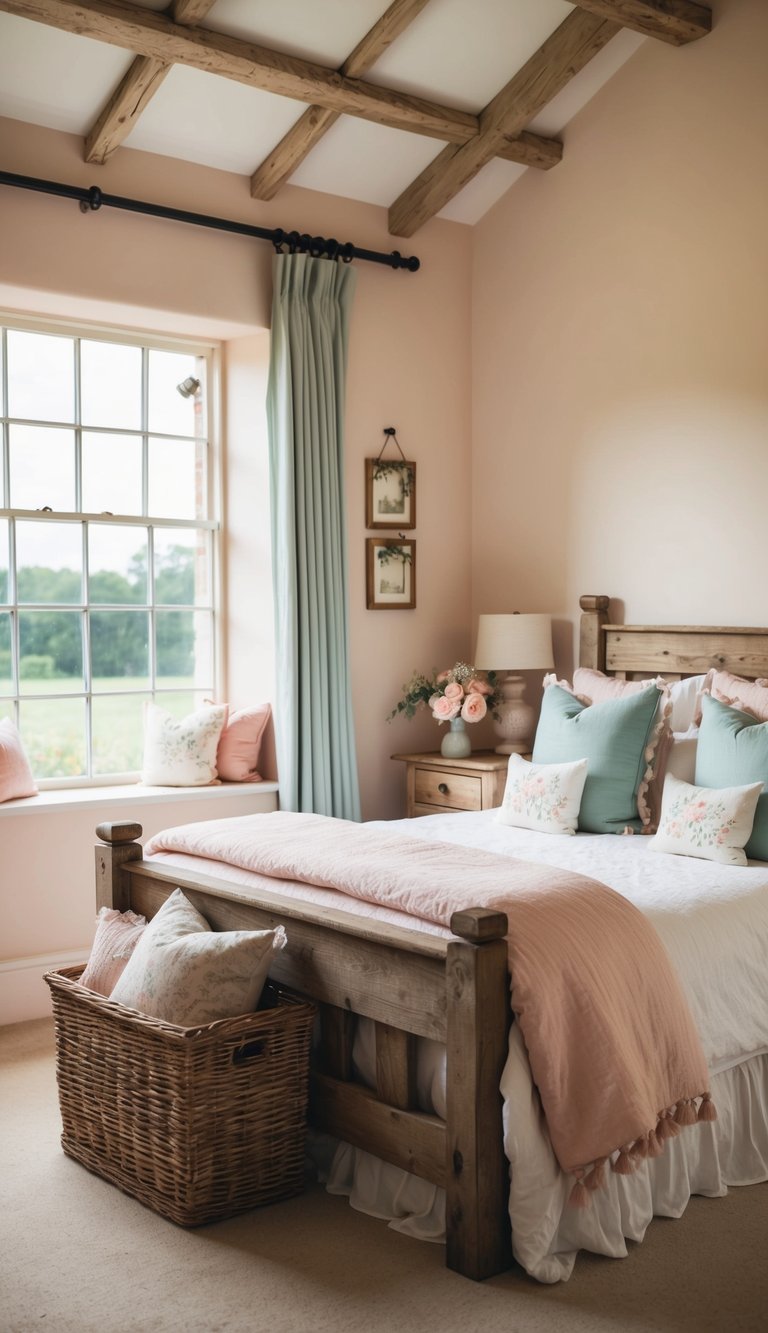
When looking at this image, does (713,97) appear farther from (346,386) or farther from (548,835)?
(548,835)

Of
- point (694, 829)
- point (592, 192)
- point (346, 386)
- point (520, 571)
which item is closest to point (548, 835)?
point (694, 829)

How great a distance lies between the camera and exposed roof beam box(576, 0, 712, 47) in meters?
3.67

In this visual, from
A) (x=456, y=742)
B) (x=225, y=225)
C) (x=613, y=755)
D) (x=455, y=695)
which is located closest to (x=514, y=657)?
(x=455, y=695)

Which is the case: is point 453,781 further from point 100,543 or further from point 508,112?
point 508,112

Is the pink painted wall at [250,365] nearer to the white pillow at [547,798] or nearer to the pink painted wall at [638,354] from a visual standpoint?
the pink painted wall at [638,354]

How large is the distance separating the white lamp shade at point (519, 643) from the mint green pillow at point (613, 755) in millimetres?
768

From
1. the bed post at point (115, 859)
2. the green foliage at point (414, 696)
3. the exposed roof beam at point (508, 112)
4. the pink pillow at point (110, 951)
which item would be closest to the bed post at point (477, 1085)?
the pink pillow at point (110, 951)

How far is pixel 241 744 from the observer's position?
4445mm

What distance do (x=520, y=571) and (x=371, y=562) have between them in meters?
0.60

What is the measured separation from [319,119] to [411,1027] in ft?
9.80

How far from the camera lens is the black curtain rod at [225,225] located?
3.78 metres

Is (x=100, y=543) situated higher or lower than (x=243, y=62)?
lower

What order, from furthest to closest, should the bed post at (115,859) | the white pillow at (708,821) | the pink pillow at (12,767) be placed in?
the pink pillow at (12,767) < the bed post at (115,859) < the white pillow at (708,821)

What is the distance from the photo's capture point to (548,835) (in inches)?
138
